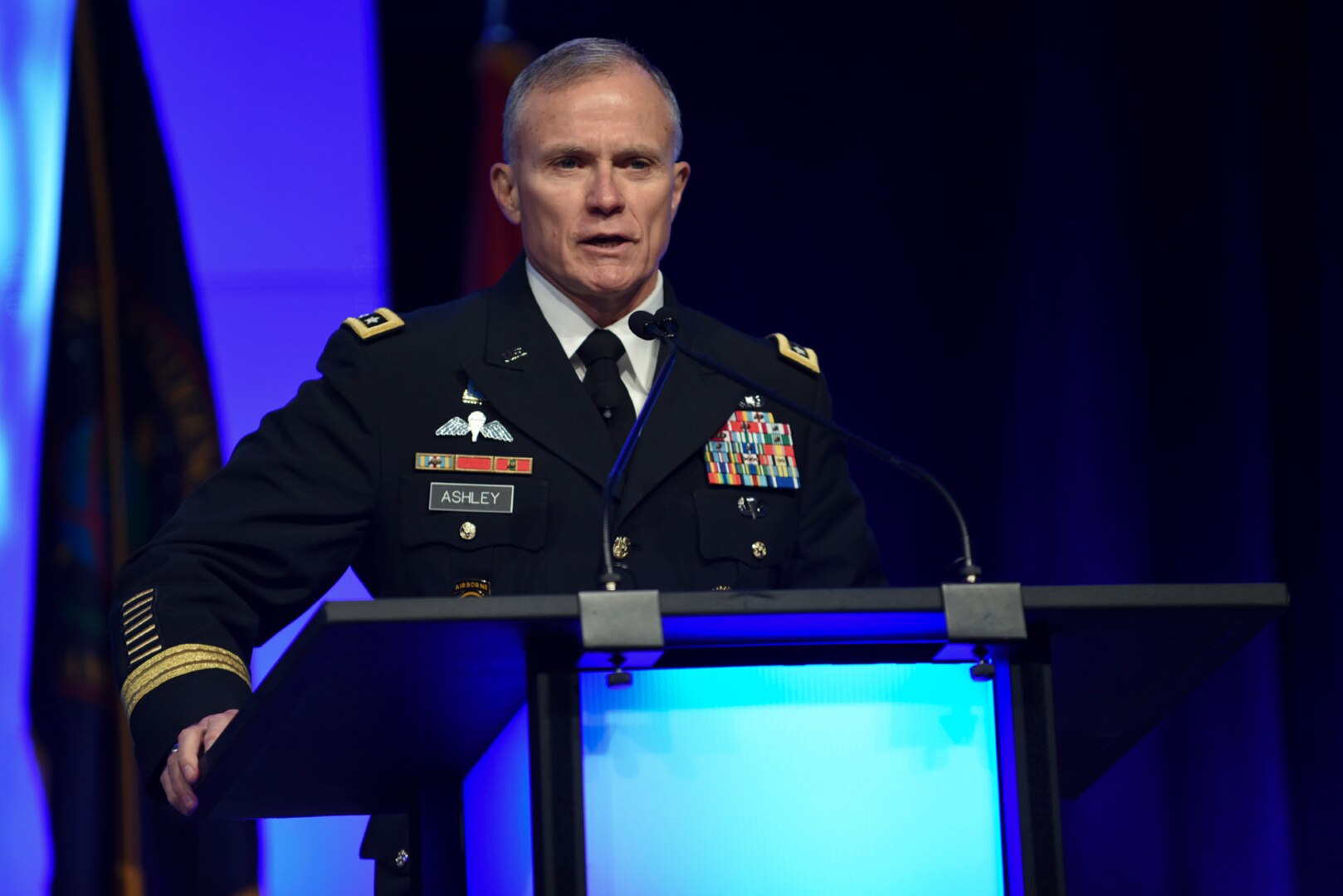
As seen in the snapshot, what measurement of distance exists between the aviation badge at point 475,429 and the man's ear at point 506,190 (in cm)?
33

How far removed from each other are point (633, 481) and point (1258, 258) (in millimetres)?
1747

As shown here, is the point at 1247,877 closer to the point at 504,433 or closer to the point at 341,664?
the point at 504,433

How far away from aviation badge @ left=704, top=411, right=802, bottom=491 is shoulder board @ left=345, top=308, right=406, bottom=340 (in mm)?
419

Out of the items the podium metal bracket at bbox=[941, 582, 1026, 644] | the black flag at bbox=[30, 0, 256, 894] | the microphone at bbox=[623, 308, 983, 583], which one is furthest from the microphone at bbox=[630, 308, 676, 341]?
the black flag at bbox=[30, 0, 256, 894]

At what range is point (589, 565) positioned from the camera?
71.9 inches

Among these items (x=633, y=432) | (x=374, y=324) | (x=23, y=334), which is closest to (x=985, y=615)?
(x=633, y=432)

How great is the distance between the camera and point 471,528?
1813 mm

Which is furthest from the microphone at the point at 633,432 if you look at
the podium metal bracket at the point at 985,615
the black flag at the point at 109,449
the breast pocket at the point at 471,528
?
the black flag at the point at 109,449

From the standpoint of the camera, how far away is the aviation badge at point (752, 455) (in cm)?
195

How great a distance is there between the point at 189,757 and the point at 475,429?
0.67 m

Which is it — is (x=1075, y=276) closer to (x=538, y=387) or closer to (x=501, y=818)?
(x=538, y=387)

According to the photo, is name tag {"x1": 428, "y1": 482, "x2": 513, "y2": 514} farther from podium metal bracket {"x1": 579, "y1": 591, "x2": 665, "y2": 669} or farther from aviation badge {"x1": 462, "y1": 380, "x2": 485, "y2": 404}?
podium metal bracket {"x1": 579, "y1": 591, "x2": 665, "y2": 669}

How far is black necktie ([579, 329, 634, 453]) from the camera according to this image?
191 cm

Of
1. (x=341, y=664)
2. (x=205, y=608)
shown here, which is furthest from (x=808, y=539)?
(x=341, y=664)
